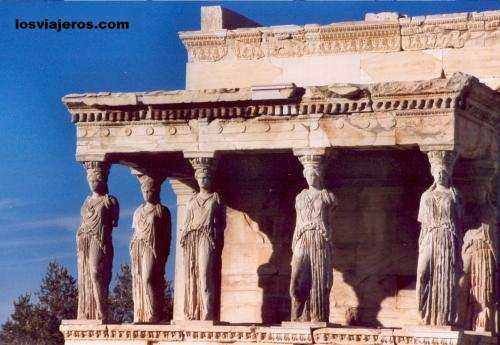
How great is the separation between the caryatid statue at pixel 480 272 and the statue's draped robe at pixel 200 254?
3038 mm

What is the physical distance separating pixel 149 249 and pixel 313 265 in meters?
2.58

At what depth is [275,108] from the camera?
20578 mm

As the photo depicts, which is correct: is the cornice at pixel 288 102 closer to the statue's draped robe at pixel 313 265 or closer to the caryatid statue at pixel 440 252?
the caryatid statue at pixel 440 252

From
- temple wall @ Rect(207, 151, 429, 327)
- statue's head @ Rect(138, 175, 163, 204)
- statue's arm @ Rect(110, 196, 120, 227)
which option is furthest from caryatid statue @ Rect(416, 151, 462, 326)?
statue's arm @ Rect(110, 196, 120, 227)

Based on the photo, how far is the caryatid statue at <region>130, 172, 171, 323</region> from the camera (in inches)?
860

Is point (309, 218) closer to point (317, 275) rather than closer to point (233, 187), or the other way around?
point (317, 275)

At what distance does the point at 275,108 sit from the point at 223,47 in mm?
2739

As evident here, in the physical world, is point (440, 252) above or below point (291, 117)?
below

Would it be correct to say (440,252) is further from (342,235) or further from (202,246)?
(202,246)

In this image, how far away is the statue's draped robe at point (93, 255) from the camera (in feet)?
70.4

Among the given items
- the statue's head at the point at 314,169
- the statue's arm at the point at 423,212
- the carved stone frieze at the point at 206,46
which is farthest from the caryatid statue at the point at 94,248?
the statue's arm at the point at 423,212

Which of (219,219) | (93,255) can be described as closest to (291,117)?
(219,219)

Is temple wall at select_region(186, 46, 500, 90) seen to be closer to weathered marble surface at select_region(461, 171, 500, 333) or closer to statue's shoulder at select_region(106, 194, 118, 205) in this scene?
weathered marble surface at select_region(461, 171, 500, 333)

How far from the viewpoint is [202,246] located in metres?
20.9
